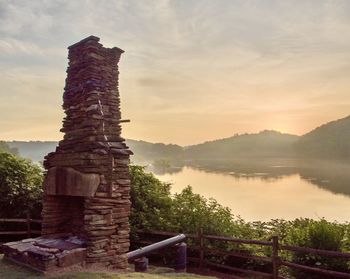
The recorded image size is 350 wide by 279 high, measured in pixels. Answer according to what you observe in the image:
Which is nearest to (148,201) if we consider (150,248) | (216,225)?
(216,225)

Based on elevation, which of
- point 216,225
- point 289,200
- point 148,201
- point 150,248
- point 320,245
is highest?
point 148,201

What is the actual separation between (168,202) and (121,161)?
4166 mm

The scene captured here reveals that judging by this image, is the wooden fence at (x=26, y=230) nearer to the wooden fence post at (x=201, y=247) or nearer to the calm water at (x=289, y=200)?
the wooden fence post at (x=201, y=247)

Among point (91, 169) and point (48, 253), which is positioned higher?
point (91, 169)

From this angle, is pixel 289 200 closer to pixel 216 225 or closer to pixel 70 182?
pixel 216 225

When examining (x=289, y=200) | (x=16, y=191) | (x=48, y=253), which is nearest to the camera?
(x=48, y=253)

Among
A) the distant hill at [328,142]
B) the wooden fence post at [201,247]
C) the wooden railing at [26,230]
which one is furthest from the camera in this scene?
the distant hill at [328,142]

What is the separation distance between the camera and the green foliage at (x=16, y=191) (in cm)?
1231

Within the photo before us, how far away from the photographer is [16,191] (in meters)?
12.3

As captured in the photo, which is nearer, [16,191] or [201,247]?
[201,247]

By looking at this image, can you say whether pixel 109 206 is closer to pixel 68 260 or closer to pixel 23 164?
pixel 68 260

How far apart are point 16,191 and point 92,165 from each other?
5838 mm

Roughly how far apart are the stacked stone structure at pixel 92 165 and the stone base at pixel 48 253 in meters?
0.26

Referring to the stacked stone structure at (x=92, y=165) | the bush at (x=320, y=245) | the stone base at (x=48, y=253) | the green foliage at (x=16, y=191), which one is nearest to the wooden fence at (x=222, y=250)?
the bush at (x=320, y=245)
